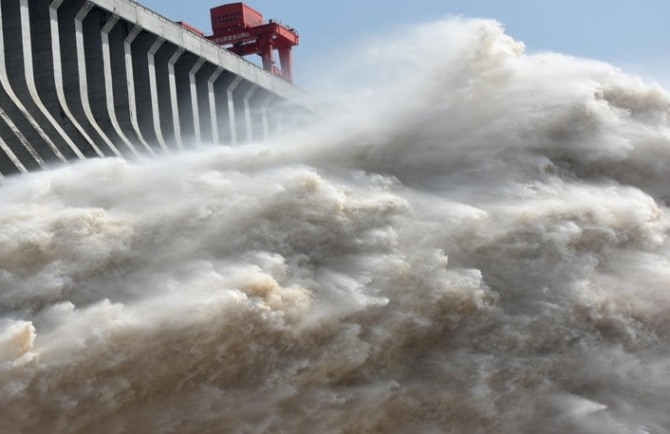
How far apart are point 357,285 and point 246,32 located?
2288 inches

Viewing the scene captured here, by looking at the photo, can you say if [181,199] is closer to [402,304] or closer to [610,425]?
[402,304]

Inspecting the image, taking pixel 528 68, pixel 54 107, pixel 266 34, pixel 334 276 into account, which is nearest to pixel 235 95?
pixel 266 34

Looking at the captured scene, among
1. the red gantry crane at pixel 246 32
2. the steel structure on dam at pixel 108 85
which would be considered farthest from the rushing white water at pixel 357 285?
the red gantry crane at pixel 246 32

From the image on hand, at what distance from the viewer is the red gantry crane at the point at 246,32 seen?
72.6 metres

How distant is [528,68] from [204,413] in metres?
10.4

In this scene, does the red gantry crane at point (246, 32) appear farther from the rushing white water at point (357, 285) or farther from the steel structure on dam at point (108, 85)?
the rushing white water at point (357, 285)

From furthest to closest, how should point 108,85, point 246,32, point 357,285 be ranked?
point 246,32 → point 108,85 → point 357,285

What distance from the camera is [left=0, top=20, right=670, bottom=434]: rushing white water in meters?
15.5

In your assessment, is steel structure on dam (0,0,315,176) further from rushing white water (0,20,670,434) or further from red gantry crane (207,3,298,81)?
rushing white water (0,20,670,434)

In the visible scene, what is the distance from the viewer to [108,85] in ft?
158

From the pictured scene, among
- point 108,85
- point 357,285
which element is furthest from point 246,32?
point 357,285

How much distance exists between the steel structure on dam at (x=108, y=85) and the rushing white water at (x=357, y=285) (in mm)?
21617

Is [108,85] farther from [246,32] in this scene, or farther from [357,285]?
[357,285]

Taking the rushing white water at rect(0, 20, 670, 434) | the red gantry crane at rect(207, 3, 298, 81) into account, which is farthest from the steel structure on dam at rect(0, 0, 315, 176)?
the rushing white water at rect(0, 20, 670, 434)
